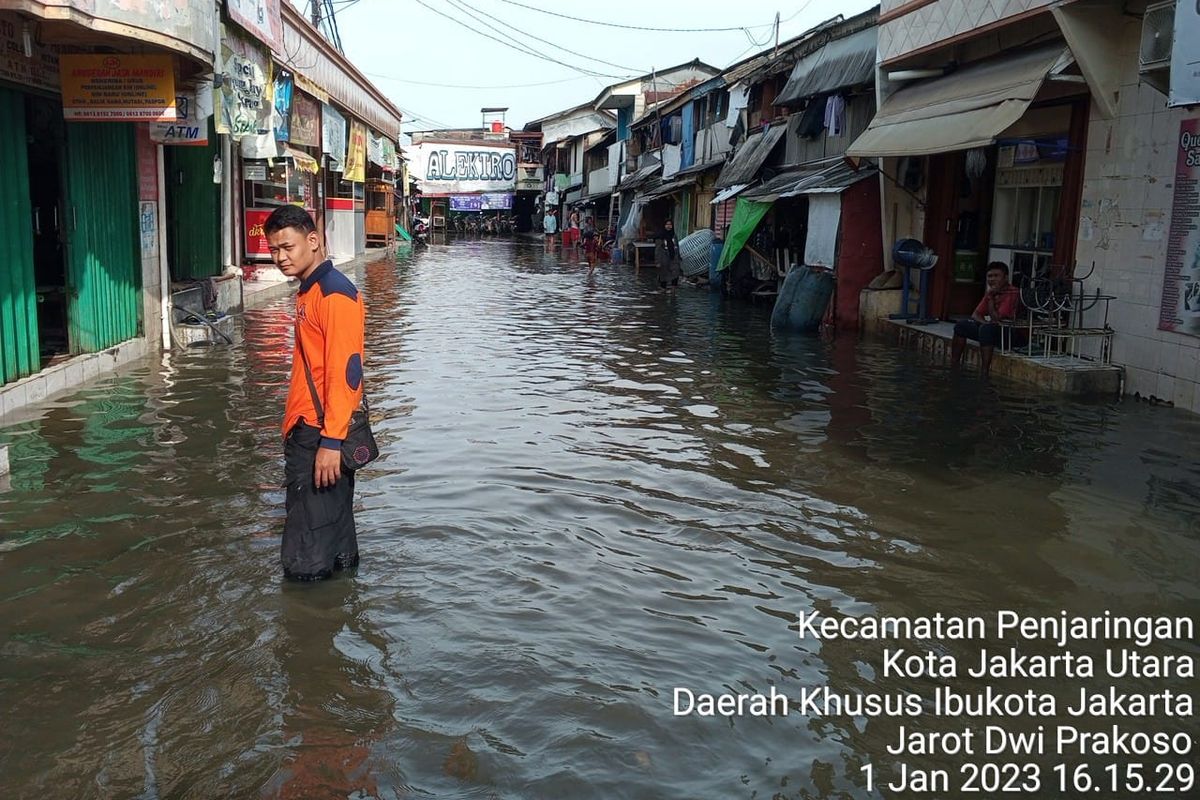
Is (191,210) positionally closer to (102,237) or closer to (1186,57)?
(102,237)

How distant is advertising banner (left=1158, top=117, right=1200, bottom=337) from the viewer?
959cm

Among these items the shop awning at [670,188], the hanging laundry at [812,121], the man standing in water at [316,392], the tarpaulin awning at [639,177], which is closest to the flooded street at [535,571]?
the man standing in water at [316,392]

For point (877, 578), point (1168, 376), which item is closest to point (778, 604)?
point (877, 578)

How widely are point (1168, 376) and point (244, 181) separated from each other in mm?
16097

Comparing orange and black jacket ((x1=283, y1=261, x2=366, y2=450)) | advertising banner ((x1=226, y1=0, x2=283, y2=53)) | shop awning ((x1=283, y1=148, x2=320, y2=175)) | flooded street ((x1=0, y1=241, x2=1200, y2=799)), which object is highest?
advertising banner ((x1=226, y1=0, x2=283, y2=53))

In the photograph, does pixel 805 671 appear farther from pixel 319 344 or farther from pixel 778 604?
pixel 319 344

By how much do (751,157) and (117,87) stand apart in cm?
1562

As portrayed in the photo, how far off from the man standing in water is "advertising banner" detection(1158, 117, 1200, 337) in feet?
27.4

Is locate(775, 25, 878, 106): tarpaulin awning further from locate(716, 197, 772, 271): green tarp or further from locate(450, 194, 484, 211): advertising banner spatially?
locate(450, 194, 484, 211): advertising banner

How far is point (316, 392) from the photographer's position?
490 cm

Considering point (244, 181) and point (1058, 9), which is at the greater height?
point (1058, 9)

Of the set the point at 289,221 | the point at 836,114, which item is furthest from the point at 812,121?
the point at 289,221

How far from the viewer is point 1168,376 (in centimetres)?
1004

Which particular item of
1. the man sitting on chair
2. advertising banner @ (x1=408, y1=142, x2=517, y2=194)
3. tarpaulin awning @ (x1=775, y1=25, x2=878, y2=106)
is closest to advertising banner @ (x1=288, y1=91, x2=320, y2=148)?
tarpaulin awning @ (x1=775, y1=25, x2=878, y2=106)
